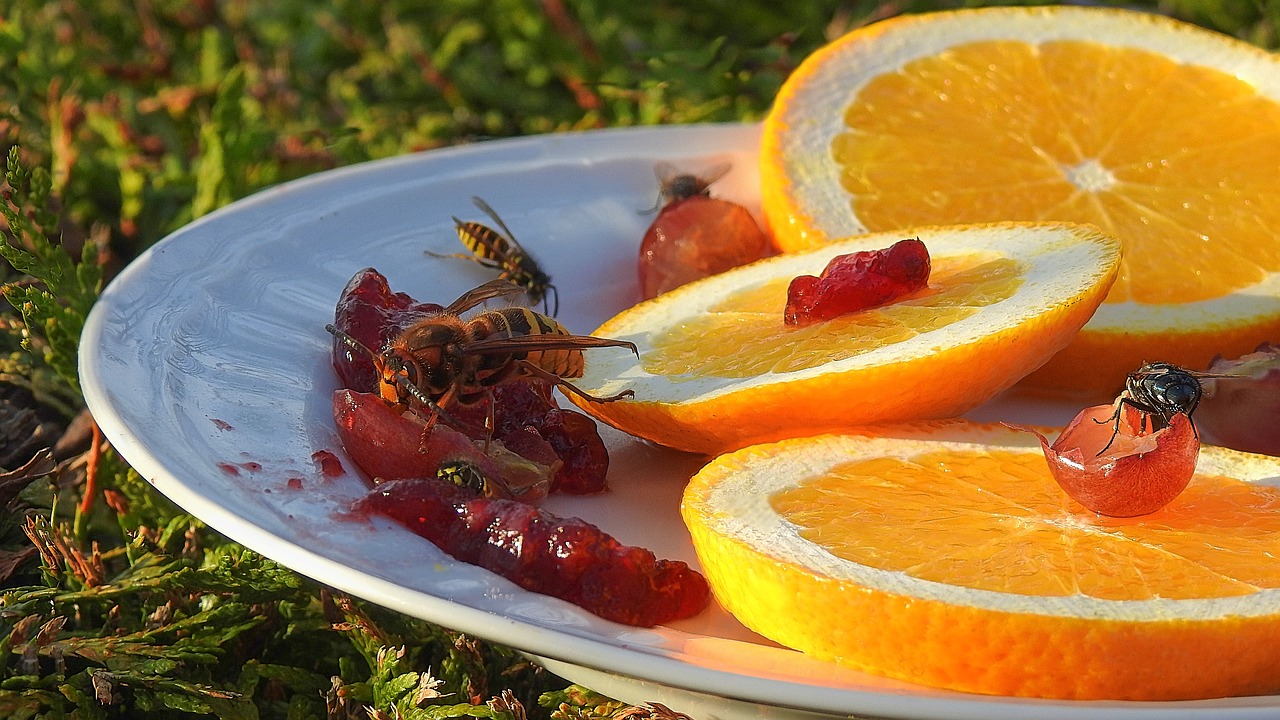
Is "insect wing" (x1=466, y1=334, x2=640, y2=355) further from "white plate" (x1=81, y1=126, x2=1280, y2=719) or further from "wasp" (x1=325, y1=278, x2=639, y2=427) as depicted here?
"white plate" (x1=81, y1=126, x2=1280, y2=719)

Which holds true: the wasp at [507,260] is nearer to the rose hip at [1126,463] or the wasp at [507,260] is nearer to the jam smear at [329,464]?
the jam smear at [329,464]

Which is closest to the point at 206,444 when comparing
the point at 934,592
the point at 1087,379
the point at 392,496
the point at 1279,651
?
the point at 392,496

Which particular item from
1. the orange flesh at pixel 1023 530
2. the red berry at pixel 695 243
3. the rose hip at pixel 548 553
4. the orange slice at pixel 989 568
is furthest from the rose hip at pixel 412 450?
the red berry at pixel 695 243

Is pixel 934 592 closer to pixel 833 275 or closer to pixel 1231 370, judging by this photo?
pixel 833 275

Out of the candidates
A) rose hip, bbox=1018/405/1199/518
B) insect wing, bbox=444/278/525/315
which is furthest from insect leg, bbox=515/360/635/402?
rose hip, bbox=1018/405/1199/518

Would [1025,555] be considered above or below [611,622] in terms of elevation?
above

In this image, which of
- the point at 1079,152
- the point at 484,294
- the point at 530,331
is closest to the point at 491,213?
the point at 484,294

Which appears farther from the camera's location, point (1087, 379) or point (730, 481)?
point (1087, 379)
